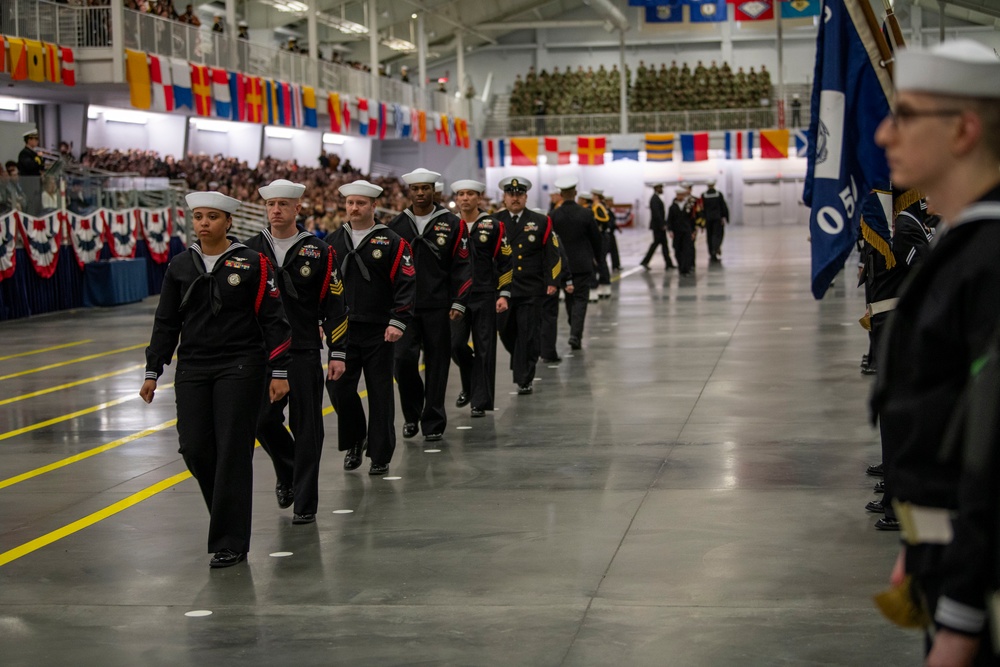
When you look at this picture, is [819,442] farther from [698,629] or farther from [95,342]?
[95,342]

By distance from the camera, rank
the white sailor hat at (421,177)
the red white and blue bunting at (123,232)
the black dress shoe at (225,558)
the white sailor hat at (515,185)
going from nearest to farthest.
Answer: the black dress shoe at (225,558), the white sailor hat at (421,177), the white sailor hat at (515,185), the red white and blue bunting at (123,232)

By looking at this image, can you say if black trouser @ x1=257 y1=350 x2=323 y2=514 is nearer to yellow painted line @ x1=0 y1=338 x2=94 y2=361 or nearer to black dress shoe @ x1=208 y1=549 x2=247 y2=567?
black dress shoe @ x1=208 y1=549 x2=247 y2=567

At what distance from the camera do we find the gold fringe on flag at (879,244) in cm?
693

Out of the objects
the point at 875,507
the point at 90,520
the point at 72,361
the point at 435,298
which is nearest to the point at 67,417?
the point at 435,298

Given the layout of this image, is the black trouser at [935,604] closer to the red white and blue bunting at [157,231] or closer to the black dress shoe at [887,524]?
the black dress shoe at [887,524]

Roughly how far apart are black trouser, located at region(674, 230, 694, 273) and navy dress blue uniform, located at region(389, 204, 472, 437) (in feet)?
63.5

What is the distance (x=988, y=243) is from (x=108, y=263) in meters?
23.0

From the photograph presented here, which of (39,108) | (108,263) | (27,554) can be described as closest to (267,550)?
(27,554)

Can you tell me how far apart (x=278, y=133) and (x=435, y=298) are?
35.0m

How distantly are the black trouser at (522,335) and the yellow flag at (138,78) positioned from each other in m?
17.2

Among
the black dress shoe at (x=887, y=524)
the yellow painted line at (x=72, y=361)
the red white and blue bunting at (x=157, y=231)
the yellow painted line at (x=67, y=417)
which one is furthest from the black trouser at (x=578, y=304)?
the red white and blue bunting at (x=157, y=231)

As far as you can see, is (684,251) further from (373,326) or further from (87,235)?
(373,326)

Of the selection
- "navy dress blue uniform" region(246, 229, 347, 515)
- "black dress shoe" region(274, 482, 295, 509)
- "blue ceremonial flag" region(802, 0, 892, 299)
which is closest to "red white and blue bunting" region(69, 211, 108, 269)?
"navy dress blue uniform" region(246, 229, 347, 515)

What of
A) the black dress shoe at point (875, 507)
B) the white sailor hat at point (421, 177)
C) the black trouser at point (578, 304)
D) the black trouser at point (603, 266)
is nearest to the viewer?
the black dress shoe at point (875, 507)
